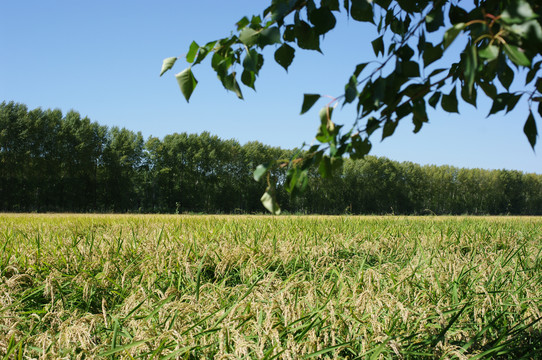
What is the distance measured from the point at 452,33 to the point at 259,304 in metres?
1.75

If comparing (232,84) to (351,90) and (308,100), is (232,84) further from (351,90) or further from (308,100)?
(351,90)

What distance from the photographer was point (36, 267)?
10.1 feet

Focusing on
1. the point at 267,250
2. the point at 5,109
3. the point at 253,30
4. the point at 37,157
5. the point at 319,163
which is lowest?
the point at 267,250

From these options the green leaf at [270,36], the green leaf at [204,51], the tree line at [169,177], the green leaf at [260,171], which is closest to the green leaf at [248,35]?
the green leaf at [270,36]

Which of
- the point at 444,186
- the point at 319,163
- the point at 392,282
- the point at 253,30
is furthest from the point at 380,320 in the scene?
the point at 444,186

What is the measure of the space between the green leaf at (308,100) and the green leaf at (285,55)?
406 mm

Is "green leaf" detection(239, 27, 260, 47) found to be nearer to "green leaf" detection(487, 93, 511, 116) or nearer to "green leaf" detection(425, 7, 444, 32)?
"green leaf" detection(425, 7, 444, 32)

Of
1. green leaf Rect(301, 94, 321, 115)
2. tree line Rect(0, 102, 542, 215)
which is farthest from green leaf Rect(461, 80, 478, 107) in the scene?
tree line Rect(0, 102, 542, 215)

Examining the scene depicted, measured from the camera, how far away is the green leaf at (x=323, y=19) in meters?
1.42

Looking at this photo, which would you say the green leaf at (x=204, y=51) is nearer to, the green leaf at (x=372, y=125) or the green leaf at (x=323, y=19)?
the green leaf at (x=323, y=19)

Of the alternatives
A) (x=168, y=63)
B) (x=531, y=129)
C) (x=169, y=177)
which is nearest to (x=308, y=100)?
(x=168, y=63)

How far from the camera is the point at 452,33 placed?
3.32 feet

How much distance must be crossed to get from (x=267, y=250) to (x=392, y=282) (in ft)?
4.08

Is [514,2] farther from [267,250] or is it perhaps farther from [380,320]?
[267,250]
